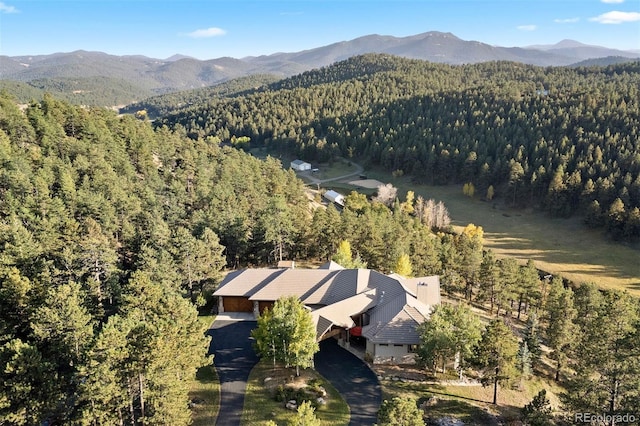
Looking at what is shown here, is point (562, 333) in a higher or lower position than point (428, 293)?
lower

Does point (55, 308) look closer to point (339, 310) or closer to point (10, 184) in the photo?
point (339, 310)

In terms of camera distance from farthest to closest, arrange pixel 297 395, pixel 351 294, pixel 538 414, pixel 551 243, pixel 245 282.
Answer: pixel 551 243
pixel 245 282
pixel 351 294
pixel 297 395
pixel 538 414

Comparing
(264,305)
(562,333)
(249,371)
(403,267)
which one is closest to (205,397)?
(249,371)

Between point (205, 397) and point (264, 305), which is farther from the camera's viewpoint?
point (264, 305)

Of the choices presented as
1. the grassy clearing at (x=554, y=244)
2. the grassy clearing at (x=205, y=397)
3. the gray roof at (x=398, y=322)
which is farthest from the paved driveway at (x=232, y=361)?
the grassy clearing at (x=554, y=244)

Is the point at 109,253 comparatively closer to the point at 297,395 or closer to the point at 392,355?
the point at 297,395

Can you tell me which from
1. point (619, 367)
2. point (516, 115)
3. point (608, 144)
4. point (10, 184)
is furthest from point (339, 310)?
point (516, 115)
